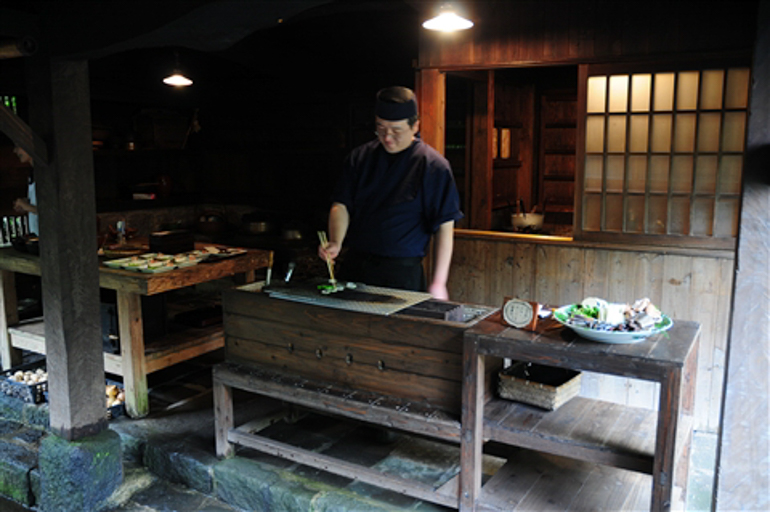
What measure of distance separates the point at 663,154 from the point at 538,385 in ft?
8.97

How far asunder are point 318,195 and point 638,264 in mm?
4316

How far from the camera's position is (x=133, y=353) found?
477 cm

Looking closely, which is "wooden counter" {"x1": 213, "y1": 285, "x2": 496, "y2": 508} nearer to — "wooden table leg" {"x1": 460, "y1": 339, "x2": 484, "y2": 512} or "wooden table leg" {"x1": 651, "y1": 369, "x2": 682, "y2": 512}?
"wooden table leg" {"x1": 460, "y1": 339, "x2": 484, "y2": 512}

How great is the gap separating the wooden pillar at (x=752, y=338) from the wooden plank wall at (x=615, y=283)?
7.99 ft

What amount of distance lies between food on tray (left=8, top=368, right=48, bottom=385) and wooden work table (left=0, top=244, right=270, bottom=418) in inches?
7.6

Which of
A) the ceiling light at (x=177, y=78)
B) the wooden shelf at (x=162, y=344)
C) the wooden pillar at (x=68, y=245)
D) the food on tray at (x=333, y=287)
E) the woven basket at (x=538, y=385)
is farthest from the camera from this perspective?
the ceiling light at (x=177, y=78)

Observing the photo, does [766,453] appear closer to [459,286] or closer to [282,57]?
[459,286]

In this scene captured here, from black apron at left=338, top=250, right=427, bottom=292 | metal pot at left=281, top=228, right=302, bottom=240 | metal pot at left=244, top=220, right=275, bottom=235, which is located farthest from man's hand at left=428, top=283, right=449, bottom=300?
metal pot at left=244, top=220, right=275, bottom=235

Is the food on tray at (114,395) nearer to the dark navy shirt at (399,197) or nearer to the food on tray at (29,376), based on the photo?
the food on tray at (29,376)

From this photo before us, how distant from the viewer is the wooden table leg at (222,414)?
13.1 ft

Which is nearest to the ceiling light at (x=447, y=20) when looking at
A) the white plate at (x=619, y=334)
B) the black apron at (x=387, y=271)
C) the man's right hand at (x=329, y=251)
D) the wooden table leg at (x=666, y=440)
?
the black apron at (x=387, y=271)

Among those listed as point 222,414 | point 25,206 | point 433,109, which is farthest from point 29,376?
point 433,109

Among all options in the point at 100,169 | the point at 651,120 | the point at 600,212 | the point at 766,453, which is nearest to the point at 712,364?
the point at 600,212

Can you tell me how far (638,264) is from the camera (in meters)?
5.07
